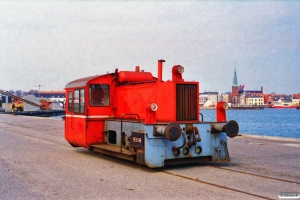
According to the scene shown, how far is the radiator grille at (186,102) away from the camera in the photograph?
9.48 metres

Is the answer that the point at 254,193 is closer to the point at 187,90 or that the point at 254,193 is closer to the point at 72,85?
the point at 187,90

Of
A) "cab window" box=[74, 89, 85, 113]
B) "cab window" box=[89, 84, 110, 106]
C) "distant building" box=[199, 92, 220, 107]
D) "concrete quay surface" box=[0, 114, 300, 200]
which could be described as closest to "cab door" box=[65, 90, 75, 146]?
"cab window" box=[74, 89, 85, 113]

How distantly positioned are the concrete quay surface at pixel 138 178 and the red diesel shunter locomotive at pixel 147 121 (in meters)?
0.41

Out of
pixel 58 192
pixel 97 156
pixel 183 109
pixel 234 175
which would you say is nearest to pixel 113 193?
pixel 58 192

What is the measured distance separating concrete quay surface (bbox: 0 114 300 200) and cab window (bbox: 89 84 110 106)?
1.66 m

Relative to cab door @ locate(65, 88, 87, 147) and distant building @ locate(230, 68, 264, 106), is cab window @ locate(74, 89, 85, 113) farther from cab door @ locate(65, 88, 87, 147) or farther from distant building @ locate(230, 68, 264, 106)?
distant building @ locate(230, 68, 264, 106)

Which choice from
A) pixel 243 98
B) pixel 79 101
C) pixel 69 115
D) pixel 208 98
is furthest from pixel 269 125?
pixel 243 98

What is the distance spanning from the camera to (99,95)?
11.0 m


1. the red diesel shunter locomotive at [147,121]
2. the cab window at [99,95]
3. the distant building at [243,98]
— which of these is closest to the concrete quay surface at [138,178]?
the red diesel shunter locomotive at [147,121]

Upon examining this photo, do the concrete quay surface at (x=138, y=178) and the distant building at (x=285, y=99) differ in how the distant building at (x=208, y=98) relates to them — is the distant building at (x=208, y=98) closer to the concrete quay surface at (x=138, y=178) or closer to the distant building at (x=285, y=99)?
the distant building at (x=285, y=99)

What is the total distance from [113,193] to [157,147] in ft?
7.72

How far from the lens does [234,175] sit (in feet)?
26.6

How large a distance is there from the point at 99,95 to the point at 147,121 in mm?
2935

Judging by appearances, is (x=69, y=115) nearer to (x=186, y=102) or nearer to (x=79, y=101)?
(x=79, y=101)
